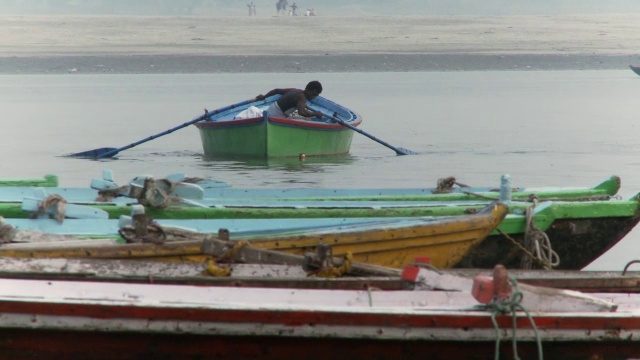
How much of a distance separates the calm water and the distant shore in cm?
195

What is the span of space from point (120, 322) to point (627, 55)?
207ft

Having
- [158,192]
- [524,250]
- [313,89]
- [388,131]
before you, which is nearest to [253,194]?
[158,192]

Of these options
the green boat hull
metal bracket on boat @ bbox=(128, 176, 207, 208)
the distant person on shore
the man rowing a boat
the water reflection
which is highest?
the distant person on shore

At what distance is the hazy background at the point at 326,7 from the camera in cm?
12312

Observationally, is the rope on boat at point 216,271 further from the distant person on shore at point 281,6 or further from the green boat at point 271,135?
the distant person on shore at point 281,6

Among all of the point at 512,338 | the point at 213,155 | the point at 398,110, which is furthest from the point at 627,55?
the point at 512,338

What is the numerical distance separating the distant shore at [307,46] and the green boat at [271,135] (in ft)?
119

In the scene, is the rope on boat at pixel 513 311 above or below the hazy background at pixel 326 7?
below

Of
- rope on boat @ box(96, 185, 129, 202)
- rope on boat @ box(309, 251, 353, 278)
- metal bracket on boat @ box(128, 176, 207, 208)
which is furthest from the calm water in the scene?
rope on boat @ box(309, 251, 353, 278)

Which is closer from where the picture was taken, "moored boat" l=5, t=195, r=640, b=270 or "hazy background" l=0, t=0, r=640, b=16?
"moored boat" l=5, t=195, r=640, b=270

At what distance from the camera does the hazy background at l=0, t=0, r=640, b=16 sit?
12312 centimetres

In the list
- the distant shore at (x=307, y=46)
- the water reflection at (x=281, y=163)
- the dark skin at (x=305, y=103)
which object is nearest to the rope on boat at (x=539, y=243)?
the water reflection at (x=281, y=163)

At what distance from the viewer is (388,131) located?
28.0 m

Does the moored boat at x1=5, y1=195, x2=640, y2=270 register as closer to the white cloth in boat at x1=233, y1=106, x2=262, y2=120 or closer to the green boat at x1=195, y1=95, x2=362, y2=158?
the green boat at x1=195, y1=95, x2=362, y2=158
